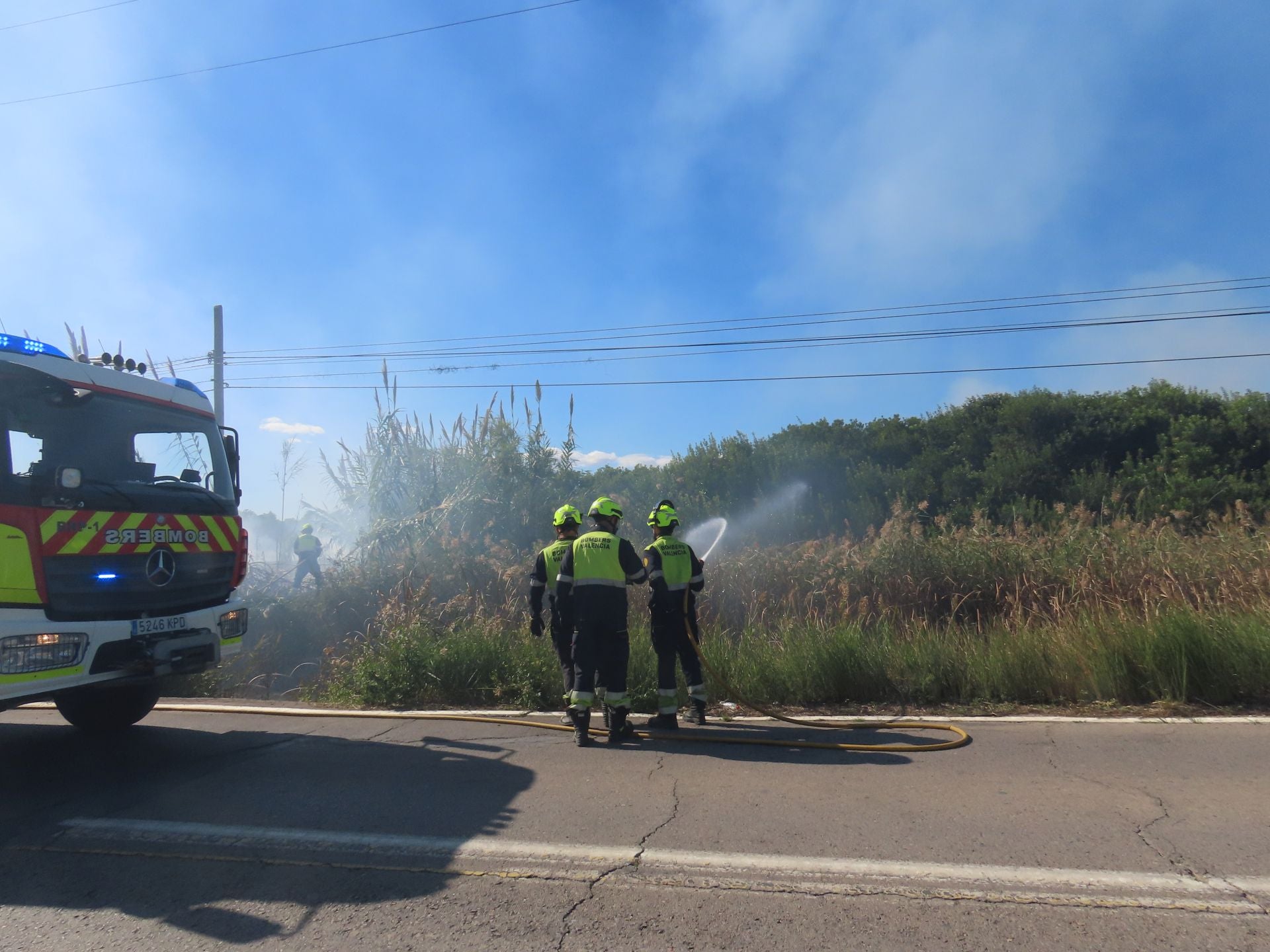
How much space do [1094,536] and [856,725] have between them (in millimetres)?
6511

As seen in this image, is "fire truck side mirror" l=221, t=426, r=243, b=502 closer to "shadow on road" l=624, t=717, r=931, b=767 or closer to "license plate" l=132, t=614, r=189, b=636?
"license plate" l=132, t=614, r=189, b=636

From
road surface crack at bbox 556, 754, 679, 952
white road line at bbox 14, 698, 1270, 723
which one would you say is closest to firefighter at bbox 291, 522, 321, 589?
white road line at bbox 14, 698, 1270, 723

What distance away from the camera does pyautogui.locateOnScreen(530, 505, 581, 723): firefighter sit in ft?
23.4

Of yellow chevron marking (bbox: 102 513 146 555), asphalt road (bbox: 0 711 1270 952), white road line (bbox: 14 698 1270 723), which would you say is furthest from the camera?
white road line (bbox: 14 698 1270 723)

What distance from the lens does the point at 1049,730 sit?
637 cm

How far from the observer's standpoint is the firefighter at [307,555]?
16.5 metres

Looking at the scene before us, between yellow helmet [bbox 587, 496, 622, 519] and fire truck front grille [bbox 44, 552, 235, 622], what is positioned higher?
yellow helmet [bbox 587, 496, 622, 519]

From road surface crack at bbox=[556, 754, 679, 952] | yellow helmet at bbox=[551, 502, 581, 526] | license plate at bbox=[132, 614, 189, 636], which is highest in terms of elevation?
yellow helmet at bbox=[551, 502, 581, 526]

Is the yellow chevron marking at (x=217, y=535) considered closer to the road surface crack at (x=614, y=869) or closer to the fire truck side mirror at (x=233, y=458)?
the fire truck side mirror at (x=233, y=458)

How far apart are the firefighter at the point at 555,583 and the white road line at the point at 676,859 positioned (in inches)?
108

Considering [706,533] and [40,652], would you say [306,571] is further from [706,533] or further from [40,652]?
[40,652]

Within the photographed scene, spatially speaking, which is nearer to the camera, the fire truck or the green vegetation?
the fire truck

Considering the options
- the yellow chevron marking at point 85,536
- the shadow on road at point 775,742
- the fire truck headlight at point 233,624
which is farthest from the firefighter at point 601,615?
the yellow chevron marking at point 85,536

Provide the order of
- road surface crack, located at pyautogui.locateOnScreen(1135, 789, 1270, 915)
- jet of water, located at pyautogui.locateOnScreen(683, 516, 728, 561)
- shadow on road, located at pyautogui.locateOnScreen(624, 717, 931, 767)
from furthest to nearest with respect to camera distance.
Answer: jet of water, located at pyautogui.locateOnScreen(683, 516, 728, 561)
shadow on road, located at pyautogui.locateOnScreen(624, 717, 931, 767)
road surface crack, located at pyautogui.locateOnScreen(1135, 789, 1270, 915)
